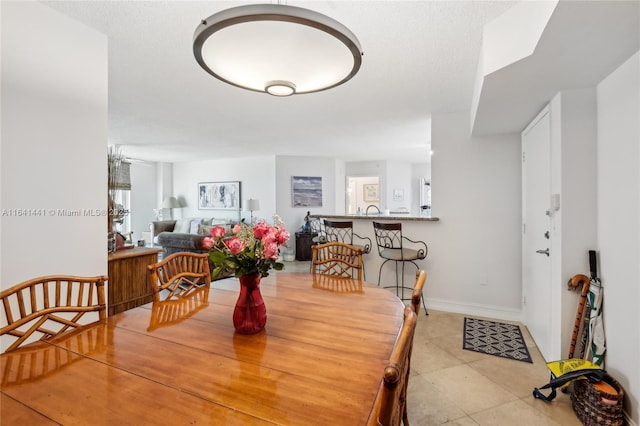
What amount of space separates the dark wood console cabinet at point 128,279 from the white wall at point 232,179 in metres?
3.66

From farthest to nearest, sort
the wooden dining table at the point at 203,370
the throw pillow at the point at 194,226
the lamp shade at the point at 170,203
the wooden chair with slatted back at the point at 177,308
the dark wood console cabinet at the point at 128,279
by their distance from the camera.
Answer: the lamp shade at the point at 170,203 → the throw pillow at the point at 194,226 → the dark wood console cabinet at the point at 128,279 → the wooden chair with slatted back at the point at 177,308 → the wooden dining table at the point at 203,370

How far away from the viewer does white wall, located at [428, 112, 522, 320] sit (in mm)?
3336

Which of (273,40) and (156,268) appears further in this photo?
(156,268)

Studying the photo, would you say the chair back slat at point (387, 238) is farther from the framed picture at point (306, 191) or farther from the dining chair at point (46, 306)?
the framed picture at point (306, 191)

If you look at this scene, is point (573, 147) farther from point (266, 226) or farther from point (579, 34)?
point (266, 226)

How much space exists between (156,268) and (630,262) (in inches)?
103

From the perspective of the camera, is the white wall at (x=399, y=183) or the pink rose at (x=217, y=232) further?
the white wall at (x=399, y=183)

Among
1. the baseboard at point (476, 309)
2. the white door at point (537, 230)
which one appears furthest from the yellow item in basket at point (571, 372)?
the baseboard at point (476, 309)

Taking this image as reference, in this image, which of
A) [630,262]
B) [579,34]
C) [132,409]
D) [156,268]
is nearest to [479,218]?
[630,262]

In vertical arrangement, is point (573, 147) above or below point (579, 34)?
below

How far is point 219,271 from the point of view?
126 centimetres

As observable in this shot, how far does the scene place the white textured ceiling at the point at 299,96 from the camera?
172 centimetres

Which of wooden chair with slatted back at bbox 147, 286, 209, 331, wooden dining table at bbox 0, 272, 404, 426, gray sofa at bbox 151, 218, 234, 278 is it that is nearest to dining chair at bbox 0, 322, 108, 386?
wooden dining table at bbox 0, 272, 404, 426

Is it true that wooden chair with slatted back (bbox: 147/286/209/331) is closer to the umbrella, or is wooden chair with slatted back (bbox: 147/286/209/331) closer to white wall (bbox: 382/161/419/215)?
the umbrella
